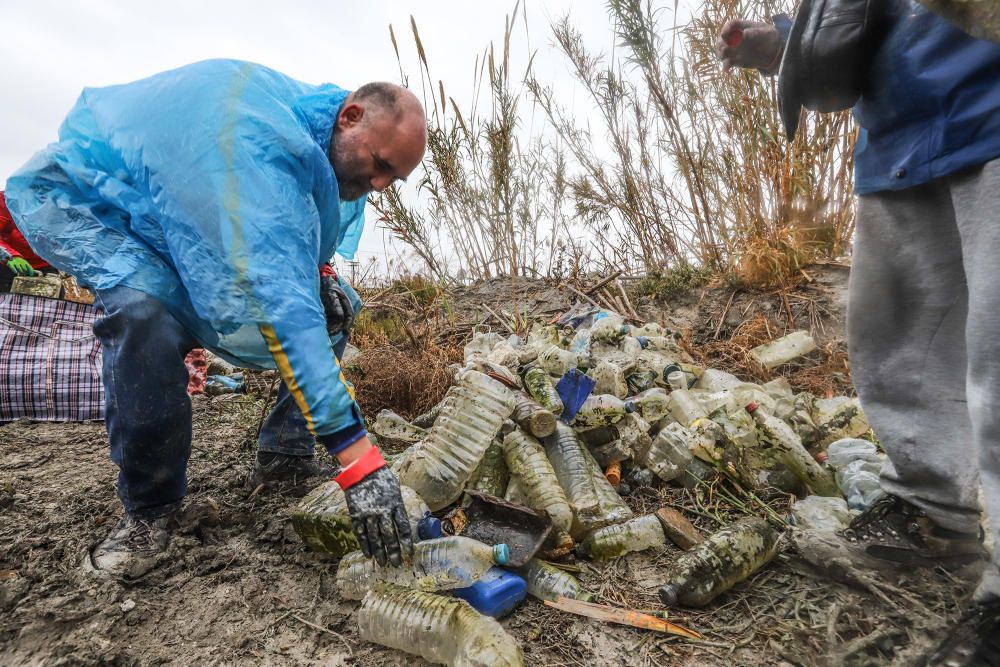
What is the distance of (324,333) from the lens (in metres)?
1.62

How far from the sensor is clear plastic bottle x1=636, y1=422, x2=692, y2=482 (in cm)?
229

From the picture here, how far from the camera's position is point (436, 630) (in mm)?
1449

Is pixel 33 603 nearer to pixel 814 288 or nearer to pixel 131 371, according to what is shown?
pixel 131 371

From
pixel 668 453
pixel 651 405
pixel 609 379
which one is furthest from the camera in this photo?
pixel 609 379

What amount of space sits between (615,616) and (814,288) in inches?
141

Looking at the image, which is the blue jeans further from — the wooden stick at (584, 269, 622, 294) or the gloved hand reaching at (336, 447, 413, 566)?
the wooden stick at (584, 269, 622, 294)

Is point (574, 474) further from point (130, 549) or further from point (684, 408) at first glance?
point (130, 549)

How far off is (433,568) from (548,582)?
14.6 inches

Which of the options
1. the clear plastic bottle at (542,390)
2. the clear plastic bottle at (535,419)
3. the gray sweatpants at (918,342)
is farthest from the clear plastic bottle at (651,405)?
the gray sweatpants at (918,342)

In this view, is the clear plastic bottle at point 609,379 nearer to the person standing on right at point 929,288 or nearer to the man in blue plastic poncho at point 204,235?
the person standing on right at point 929,288

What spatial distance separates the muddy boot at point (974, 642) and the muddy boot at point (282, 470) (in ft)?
7.19

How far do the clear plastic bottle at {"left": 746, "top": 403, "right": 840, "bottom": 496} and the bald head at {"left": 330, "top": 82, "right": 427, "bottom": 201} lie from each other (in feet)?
5.95

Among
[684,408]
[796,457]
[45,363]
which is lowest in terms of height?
[796,457]

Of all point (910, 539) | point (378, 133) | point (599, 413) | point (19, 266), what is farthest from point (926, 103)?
point (19, 266)
